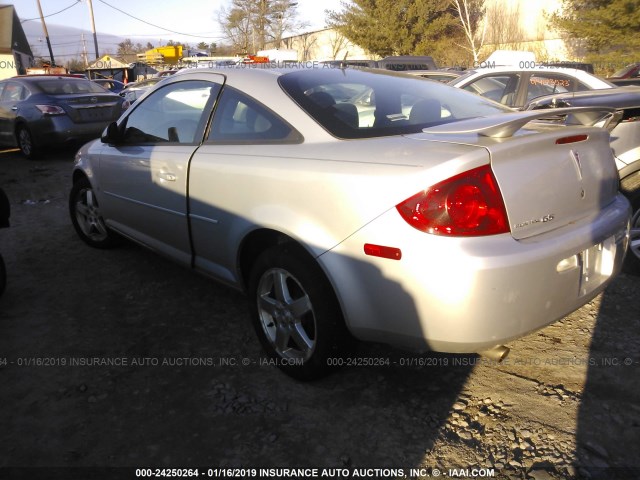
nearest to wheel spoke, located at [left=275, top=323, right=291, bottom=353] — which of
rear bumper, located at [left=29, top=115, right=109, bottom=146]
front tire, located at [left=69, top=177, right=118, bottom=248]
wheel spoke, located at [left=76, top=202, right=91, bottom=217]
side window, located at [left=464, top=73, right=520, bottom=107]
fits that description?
front tire, located at [left=69, top=177, right=118, bottom=248]

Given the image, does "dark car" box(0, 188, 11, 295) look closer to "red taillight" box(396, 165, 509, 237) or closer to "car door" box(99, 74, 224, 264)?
"car door" box(99, 74, 224, 264)

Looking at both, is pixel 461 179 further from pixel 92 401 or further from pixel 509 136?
pixel 92 401

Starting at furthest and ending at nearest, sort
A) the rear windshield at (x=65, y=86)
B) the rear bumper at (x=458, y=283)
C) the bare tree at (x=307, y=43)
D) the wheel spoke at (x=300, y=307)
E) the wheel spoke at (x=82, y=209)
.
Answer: the bare tree at (x=307, y=43), the rear windshield at (x=65, y=86), the wheel spoke at (x=82, y=209), the wheel spoke at (x=300, y=307), the rear bumper at (x=458, y=283)

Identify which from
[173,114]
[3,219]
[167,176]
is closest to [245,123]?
[167,176]

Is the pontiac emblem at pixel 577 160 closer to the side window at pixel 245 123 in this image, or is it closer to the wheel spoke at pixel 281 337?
the side window at pixel 245 123

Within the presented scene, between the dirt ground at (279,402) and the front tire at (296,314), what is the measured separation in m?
0.16

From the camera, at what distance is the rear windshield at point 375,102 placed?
8.27 feet

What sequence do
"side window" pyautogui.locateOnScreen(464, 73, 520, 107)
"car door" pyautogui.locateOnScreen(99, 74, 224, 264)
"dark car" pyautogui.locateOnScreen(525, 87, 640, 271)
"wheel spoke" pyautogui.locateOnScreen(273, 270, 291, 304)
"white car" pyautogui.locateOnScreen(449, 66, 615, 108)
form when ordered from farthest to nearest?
1. "side window" pyautogui.locateOnScreen(464, 73, 520, 107)
2. "white car" pyautogui.locateOnScreen(449, 66, 615, 108)
3. "dark car" pyautogui.locateOnScreen(525, 87, 640, 271)
4. "car door" pyautogui.locateOnScreen(99, 74, 224, 264)
5. "wheel spoke" pyautogui.locateOnScreen(273, 270, 291, 304)

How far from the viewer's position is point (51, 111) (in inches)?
340

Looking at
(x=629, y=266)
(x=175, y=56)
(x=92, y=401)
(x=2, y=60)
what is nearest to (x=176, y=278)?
(x=92, y=401)

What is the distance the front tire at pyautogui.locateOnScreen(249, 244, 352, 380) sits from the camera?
2.36 meters

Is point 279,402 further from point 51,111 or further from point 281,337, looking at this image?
point 51,111

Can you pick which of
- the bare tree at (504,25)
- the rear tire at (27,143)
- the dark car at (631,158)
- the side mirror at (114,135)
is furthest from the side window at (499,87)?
the bare tree at (504,25)

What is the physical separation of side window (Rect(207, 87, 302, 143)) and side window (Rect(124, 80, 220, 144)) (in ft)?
0.40
